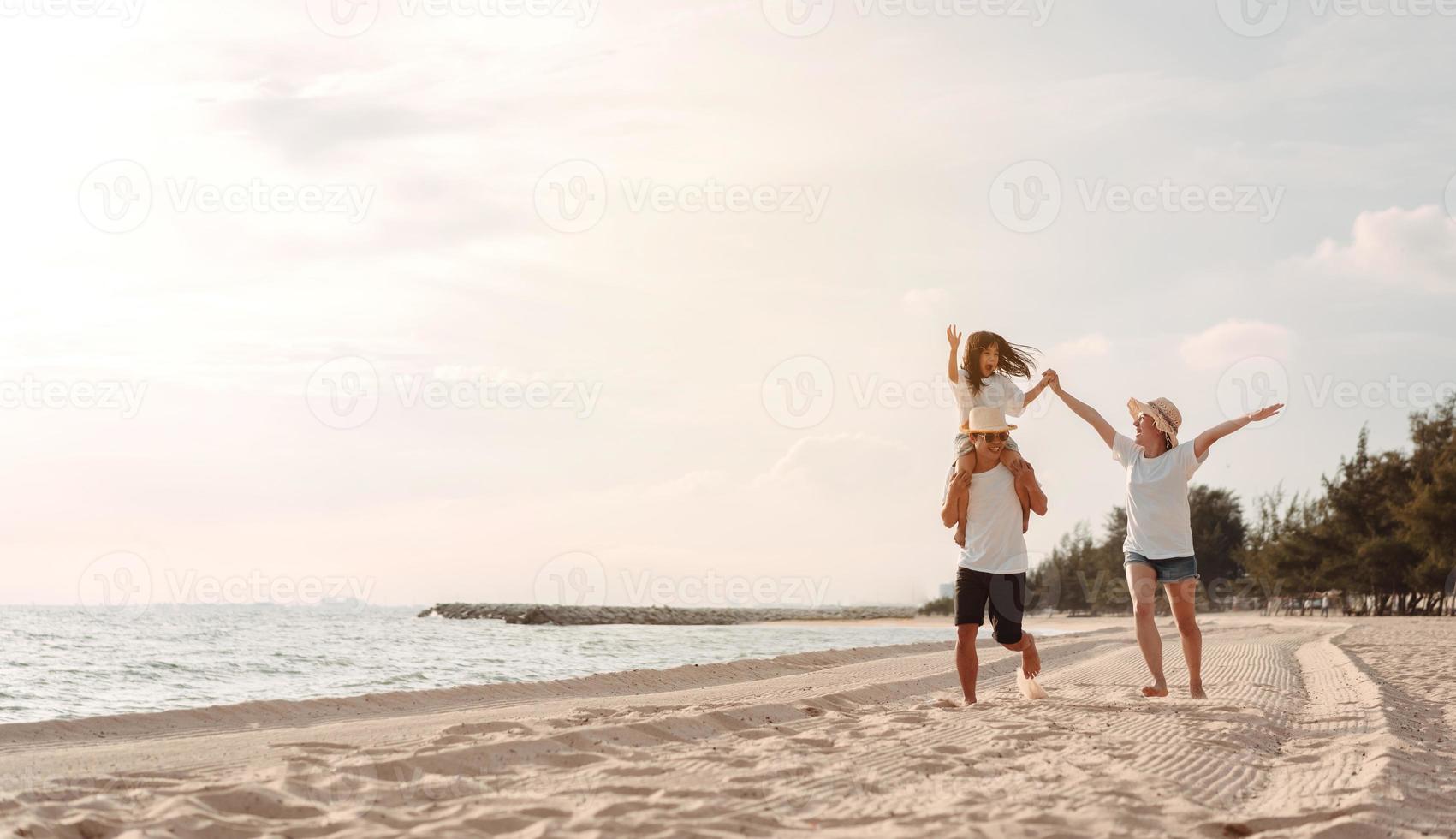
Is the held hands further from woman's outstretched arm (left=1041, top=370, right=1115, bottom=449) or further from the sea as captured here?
the sea

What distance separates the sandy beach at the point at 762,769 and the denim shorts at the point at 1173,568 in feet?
2.69

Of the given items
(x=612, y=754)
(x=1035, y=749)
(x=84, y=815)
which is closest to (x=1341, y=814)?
(x=1035, y=749)

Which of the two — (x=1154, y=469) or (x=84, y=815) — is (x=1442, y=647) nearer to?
(x=1154, y=469)

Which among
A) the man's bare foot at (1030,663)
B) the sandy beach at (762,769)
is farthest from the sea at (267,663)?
the man's bare foot at (1030,663)

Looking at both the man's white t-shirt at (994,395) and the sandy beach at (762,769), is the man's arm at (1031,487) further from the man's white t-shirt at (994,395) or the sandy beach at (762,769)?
the sandy beach at (762,769)

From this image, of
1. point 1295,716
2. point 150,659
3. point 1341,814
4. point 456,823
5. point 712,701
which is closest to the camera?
point 456,823

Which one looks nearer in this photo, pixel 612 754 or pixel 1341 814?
pixel 1341 814

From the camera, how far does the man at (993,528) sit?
22.2 ft

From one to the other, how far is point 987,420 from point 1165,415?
1601 mm

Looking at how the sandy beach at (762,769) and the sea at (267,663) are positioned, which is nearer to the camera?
the sandy beach at (762,769)

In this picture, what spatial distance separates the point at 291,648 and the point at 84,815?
873 inches

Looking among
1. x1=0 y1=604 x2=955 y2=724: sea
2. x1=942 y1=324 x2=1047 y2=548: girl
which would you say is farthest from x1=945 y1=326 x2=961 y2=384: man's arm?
x1=0 y1=604 x2=955 y2=724: sea

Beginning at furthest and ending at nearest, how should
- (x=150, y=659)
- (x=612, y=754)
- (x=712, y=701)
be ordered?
(x=150, y=659), (x=712, y=701), (x=612, y=754)

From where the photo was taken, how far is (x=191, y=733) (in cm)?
680
